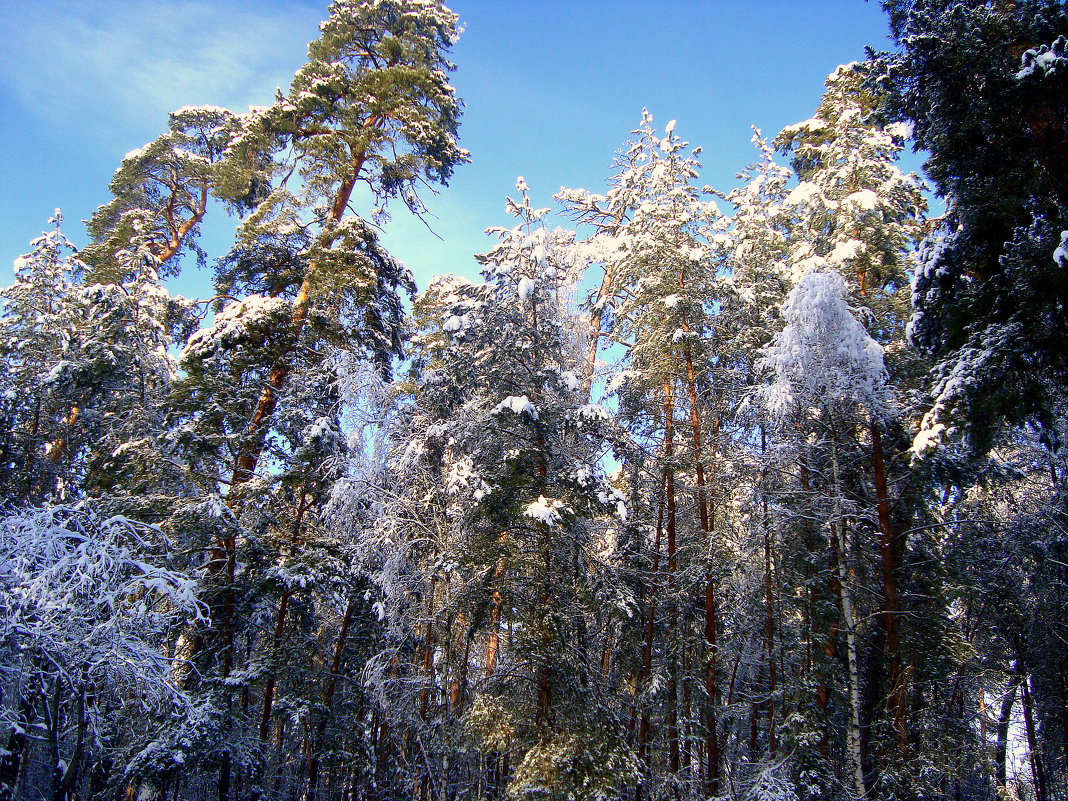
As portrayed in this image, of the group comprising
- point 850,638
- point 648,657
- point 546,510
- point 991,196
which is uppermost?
point 991,196

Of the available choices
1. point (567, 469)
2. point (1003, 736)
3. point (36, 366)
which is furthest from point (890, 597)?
point (36, 366)

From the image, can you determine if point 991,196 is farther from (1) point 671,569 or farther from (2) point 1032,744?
(2) point 1032,744

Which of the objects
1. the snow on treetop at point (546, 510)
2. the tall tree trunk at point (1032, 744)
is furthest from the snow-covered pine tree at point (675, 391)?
the tall tree trunk at point (1032, 744)

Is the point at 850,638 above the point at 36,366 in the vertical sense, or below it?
below

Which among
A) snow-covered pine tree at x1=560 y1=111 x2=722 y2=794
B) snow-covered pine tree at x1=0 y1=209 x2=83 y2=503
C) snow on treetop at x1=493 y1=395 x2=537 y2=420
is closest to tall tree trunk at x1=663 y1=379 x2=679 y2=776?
snow-covered pine tree at x1=560 y1=111 x2=722 y2=794

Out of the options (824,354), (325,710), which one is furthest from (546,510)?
(325,710)

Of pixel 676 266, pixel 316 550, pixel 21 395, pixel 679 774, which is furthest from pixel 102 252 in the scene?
pixel 679 774

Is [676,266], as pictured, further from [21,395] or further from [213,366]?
[21,395]

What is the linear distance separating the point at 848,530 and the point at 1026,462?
234 inches

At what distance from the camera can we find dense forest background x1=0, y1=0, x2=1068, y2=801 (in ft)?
26.5

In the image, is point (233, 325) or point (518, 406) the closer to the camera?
point (518, 406)

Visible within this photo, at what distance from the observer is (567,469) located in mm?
11273

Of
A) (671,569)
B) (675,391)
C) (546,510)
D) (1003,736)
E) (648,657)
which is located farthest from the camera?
(1003,736)

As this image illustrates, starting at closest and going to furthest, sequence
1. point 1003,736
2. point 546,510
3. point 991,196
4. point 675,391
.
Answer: point 991,196 → point 546,510 → point 675,391 → point 1003,736
